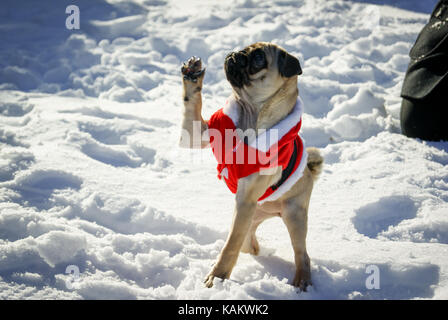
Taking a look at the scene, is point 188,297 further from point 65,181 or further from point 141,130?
point 141,130

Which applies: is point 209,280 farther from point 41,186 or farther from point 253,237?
point 41,186

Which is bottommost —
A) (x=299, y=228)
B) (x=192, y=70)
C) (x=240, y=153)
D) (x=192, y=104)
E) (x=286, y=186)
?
(x=299, y=228)

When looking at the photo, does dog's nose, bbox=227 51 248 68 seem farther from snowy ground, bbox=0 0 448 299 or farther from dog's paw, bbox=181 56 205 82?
snowy ground, bbox=0 0 448 299

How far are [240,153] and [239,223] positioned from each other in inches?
13.5

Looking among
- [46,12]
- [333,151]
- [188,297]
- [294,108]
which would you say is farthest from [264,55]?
[46,12]

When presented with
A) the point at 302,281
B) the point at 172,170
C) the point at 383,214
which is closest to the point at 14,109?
the point at 172,170

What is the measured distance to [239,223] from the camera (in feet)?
6.26

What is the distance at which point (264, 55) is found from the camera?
187 cm

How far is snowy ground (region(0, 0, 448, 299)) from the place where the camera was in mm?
2098

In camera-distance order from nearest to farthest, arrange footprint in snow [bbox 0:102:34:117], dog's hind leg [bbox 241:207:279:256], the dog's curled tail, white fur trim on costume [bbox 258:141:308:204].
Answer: white fur trim on costume [bbox 258:141:308:204] < dog's hind leg [bbox 241:207:279:256] < the dog's curled tail < footprint in snow [bbox 0:102:34:117]

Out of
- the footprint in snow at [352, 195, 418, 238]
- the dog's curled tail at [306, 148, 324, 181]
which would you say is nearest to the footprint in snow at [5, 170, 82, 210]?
the dog's curled tail at [306, 148, 324, 181]

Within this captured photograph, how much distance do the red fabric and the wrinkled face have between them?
0.23 m

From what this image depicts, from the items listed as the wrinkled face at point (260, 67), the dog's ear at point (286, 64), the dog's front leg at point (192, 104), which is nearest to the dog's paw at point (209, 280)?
the dog's front leg at point (192, 104)

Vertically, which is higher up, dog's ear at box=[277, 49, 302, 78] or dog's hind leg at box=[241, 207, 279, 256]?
dog's ear at box=[277, 49, 302, 78]
